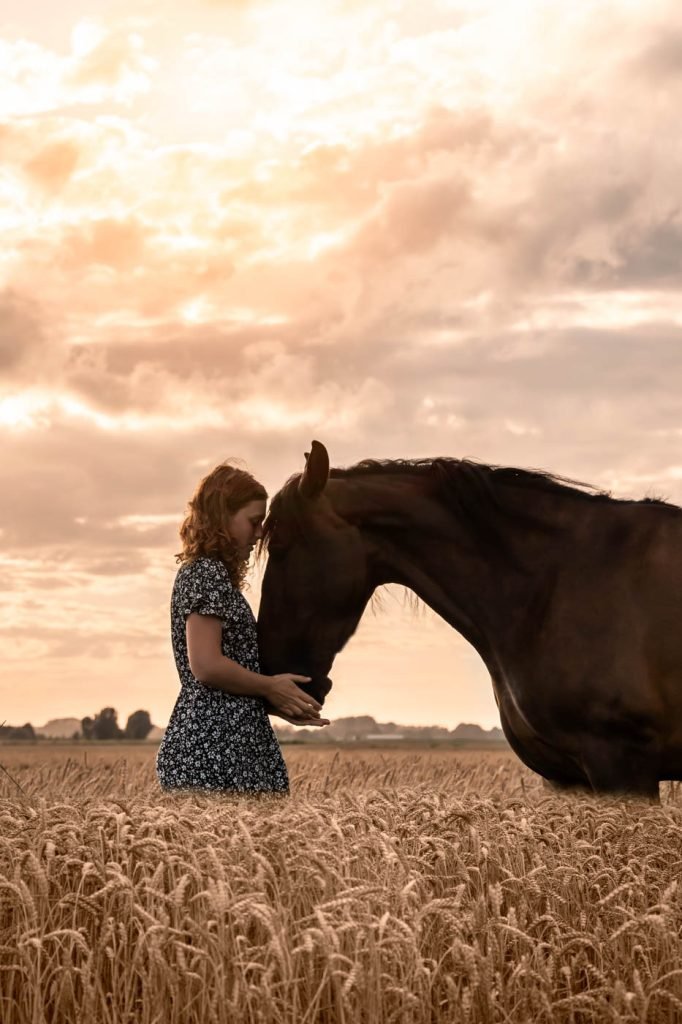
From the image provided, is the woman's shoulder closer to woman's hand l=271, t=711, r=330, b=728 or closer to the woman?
the woman

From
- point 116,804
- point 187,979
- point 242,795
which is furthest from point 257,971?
point 242,795

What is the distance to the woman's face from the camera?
6512 mm

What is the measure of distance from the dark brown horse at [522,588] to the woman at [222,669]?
0.17 meters

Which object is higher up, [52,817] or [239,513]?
[239,513]

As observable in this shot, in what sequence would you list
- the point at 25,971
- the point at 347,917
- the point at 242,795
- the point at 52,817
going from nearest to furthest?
the point at 25,971, the point at 347,917, the point at 52,817, the point at 242,795

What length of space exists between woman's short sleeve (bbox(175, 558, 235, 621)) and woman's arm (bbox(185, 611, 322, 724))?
5cm

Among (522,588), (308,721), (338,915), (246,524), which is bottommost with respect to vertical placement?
(338,915)

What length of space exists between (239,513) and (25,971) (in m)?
3.17

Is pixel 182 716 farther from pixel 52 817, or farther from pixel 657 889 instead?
pixel 657 889

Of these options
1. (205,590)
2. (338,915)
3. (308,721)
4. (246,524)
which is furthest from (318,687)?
(338,915)

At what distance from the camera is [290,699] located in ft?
21.0

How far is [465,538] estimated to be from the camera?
6.98m

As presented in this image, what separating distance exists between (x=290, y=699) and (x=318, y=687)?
364 mm

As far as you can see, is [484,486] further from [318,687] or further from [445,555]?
[318,687]
